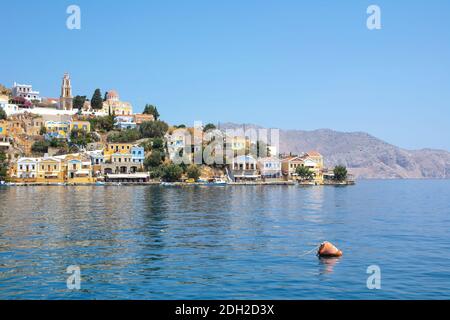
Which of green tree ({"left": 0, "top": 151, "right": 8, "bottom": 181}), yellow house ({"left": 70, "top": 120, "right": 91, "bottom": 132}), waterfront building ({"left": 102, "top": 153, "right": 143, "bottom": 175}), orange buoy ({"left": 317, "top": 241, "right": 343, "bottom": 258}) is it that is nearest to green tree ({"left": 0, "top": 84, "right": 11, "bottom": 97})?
yellow house ({"left": 70, "top": 120, "right": 91, "bottom": 132})

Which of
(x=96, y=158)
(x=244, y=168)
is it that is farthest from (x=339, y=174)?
(x=96, y=158)

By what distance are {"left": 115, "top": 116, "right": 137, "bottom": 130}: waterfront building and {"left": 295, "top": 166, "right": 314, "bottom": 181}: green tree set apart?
3961 cm

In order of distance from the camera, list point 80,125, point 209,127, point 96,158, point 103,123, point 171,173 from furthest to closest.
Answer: point 209,127 → point 103,123 → point 80,125 → point 96,158 → point 171,173

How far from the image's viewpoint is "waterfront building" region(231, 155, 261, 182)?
366 ft

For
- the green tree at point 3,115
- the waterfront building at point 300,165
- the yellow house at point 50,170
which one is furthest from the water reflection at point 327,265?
the green tree at point 3,115

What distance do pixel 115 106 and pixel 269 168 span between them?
143 ft

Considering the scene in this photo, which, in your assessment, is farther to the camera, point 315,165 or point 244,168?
point 315,165

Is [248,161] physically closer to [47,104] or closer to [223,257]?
[47,104]

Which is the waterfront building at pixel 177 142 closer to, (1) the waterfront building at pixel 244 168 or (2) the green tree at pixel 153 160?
(2) the green tree at pixel 153 160

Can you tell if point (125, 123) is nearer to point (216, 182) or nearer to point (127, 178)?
point (127, 178)

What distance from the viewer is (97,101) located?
12850 centimetres

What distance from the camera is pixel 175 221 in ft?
117

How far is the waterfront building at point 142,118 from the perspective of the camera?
124562mm

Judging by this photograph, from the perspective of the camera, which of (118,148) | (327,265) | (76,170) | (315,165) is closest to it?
(327,265)
